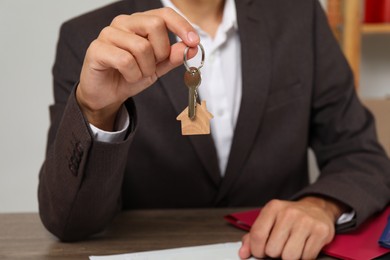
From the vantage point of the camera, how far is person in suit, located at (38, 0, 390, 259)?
957 mm

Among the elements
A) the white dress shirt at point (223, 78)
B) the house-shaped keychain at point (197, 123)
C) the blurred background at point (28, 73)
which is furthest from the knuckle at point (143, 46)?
the blurred background at point (28, 73)

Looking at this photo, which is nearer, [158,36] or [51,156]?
[158,36]

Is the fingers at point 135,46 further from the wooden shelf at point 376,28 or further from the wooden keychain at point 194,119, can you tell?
the wooden shelf at point 376,28

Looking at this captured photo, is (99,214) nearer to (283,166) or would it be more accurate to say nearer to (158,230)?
(158,230)

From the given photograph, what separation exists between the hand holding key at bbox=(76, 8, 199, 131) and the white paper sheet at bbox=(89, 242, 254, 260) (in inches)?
9.5

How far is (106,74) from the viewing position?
921 mm

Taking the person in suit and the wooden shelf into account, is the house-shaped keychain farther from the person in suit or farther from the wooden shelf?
the wooden shelf

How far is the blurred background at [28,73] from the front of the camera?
2.18m

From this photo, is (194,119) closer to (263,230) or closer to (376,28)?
(263,230)

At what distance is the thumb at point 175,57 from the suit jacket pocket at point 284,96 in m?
0.51

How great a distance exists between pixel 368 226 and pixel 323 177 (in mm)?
165

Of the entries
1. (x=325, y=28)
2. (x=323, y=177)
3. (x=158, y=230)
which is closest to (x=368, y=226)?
(x=323, y=177)

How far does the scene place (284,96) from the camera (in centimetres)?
140

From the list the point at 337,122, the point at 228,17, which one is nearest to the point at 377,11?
the point at 337,122
